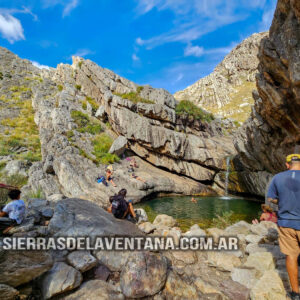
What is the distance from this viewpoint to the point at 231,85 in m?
69.4

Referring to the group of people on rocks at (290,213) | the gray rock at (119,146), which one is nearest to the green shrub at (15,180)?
the gray rock at (119,146)

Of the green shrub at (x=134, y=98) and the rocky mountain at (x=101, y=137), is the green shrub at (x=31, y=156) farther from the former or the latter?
the green shrub at (x=134, y=98)

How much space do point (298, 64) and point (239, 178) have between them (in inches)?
699

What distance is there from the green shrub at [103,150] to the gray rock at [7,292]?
16677mm

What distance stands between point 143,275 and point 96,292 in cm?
86

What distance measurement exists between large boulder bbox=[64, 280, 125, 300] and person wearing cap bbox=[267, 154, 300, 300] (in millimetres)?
3025

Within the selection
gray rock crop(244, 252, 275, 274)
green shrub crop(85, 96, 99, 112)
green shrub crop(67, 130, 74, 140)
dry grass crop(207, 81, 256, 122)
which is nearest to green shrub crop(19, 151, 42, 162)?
green shrub crop(67, 130, 74, 140)

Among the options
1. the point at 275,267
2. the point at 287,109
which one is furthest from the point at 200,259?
the point at 287,109

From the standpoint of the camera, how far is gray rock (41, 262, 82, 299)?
9.41 feet

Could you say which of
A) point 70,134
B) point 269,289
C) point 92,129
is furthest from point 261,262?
point 92,129

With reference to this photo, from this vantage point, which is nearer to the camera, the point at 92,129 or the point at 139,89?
the point at 92,129

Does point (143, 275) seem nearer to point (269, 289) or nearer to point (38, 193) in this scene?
point (269, 289)

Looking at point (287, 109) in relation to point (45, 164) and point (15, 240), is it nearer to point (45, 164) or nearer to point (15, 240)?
point (15, 240)

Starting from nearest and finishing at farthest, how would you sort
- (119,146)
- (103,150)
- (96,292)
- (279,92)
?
(96,292), (279,92), (103,150), (119,146)
